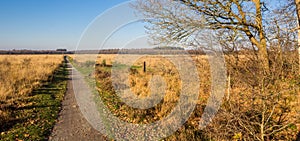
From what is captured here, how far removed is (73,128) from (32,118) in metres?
1.69

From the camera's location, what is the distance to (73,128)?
5469 mm

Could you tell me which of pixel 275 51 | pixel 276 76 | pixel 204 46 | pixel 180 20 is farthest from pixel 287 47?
pixel 180 20

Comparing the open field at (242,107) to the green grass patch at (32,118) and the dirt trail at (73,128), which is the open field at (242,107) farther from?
the green grass patch at (32,118)

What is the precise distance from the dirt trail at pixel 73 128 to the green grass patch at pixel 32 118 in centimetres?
19

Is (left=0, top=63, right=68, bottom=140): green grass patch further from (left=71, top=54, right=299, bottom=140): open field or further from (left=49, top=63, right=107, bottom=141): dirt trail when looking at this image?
(left=71, top=54, right=299, bottom=140): open field

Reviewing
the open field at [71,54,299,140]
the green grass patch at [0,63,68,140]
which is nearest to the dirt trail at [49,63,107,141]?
the green grass patch at [0,63,68,140]

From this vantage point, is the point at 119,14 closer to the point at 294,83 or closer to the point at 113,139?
the point at 113,139

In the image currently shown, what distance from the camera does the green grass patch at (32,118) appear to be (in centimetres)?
500

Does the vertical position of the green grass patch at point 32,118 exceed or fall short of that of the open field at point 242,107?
it falls short

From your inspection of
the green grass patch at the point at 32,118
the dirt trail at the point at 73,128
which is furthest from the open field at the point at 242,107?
the green grass patch at the point at 32,118

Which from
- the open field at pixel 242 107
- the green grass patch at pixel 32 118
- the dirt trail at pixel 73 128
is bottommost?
the dirt trail at pixel 73 128

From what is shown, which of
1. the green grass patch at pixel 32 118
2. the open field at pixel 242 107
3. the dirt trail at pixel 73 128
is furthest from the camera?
the green grass patch at pixel 32 118

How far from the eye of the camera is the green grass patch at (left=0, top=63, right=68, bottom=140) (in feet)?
16.4

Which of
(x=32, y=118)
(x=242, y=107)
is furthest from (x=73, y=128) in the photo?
(x=242, y=107)
